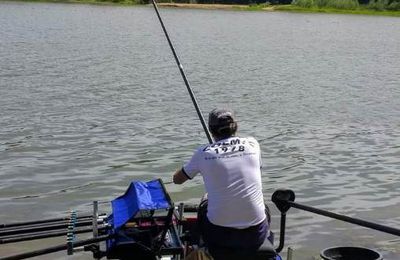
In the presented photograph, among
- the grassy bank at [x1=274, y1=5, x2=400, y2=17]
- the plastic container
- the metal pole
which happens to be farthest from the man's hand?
the grassy bank at [x1=274, y1=5, x2=400, y2=17]

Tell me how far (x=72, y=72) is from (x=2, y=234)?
20.7 meters

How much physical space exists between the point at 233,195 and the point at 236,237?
0.39 metres

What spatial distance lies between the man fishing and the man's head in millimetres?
13

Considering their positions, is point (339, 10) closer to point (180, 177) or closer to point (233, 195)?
point (180, 177)

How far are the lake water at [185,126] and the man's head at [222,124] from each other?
432 centimetres

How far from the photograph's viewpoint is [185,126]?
1870cm

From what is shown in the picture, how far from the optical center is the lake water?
12.5 metres

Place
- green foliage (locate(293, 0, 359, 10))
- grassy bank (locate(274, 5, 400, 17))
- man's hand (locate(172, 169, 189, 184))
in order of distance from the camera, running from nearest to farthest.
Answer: man's hand (locate(172, 169, 189, 184)) → grassy bank (locate(274, 5, 400, 17)) → green foliage (locate(293, 0, 359, 10))

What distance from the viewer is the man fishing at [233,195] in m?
6.36

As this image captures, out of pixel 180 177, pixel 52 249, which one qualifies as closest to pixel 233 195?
pixel 180 177

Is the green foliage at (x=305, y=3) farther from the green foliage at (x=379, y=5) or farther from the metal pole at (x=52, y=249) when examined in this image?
the metal pole at (x=52, y=249)

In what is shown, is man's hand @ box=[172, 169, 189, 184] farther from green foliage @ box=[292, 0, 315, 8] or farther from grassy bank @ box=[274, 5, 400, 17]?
green foliage @ box=[292, 0, 315, 8]

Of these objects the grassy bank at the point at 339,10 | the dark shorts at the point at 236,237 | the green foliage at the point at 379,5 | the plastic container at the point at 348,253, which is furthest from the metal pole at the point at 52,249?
the green foliage at the point at 379,5

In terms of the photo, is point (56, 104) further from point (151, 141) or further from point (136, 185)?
point (136, 185)
